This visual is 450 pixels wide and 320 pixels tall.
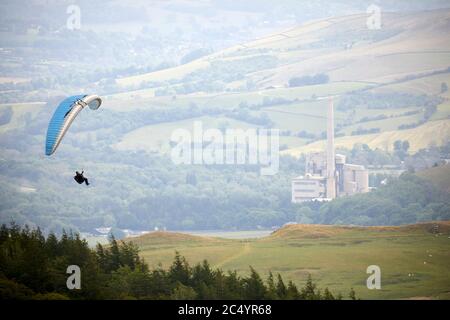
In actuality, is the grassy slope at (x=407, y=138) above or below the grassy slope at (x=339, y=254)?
above

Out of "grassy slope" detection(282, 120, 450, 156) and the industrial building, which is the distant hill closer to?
the industrial building

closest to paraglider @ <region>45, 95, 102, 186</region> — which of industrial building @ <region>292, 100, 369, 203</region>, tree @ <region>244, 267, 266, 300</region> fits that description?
tree @ <region>244, 267, 266, 300</region>

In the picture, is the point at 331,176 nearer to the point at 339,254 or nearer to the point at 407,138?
the point at 407,138

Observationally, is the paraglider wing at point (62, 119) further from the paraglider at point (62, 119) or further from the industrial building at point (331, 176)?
the industrial building at point (331, 176)

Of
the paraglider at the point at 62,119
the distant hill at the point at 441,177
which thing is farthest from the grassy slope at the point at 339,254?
the distant hill at the point at 441,177

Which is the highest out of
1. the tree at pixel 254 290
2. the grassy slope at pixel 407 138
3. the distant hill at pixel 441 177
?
the grassy slope at pixel 407 138

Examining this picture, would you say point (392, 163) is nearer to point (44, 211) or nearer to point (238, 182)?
point (238, 182)

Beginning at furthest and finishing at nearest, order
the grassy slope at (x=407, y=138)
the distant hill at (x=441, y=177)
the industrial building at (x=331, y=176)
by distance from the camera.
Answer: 1. the grassy slope at (x=407, y=138)
2. the industrial building at (x=331, y=176)
3. the distant hill at (x=441, y=177)
